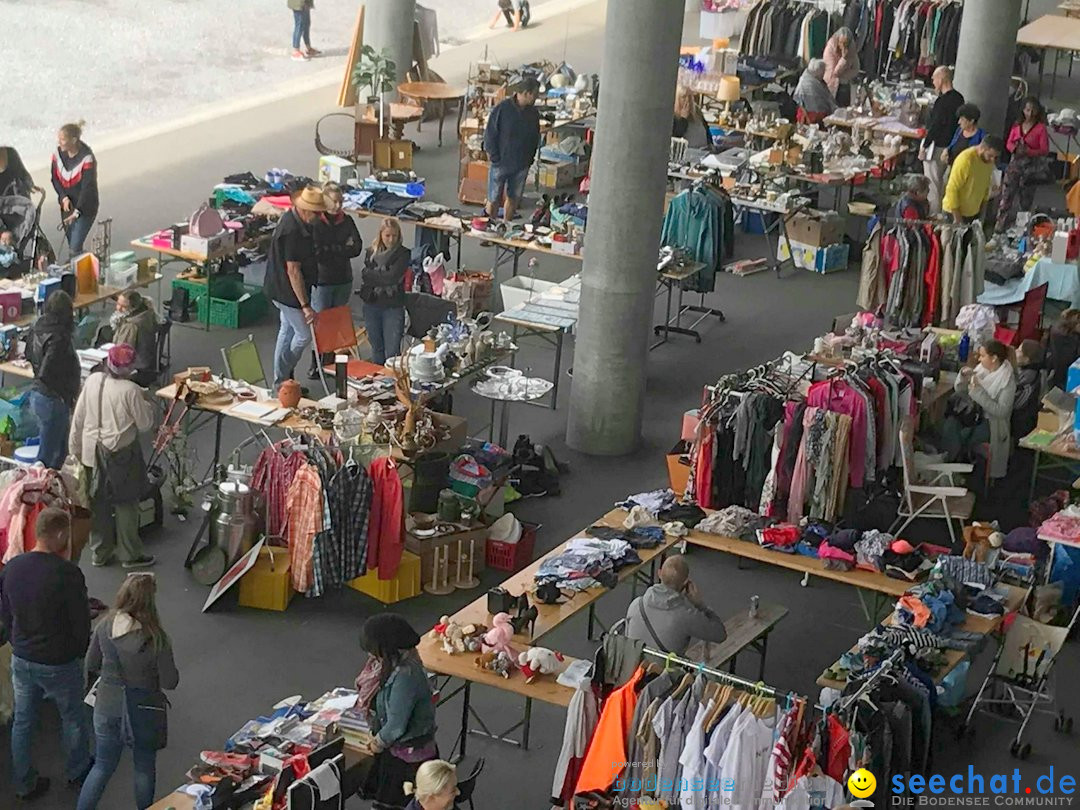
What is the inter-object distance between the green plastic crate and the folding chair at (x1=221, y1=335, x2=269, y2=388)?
240cm

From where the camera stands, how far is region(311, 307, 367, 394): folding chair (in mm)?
13391

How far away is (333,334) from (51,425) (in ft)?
8.48

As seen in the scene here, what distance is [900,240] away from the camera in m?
15.1

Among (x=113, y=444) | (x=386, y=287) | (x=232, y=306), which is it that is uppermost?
(x=386, y=287)

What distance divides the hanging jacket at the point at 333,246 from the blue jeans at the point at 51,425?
2.39m

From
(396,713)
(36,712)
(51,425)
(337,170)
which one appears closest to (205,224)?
(337,170)

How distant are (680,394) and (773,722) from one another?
6717 mm

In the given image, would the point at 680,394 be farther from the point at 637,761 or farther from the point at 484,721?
the point at 637,761

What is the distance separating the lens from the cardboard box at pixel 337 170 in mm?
16844

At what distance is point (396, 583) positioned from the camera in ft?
35.9

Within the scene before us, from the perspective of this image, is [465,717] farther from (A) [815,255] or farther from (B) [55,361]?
Answer: (A) [815,255]

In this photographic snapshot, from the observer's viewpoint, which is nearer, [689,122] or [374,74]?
[689,122]

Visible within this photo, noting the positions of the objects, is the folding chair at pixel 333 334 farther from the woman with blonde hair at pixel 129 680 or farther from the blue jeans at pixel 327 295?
the woman with blonde hair at pixel 129 680

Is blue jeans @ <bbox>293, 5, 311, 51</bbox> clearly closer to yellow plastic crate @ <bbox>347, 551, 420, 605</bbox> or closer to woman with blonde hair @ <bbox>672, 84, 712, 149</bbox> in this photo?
woman with blonde hair @ <bbox>672, 84, 712, 149</bbox>
